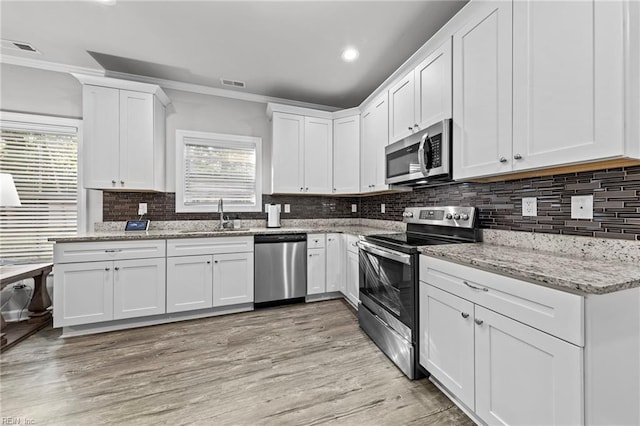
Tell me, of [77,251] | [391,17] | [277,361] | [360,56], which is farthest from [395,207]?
[77,251]

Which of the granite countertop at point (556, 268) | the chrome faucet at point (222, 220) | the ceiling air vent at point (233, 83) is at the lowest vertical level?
the granite countertop at point (556, 268)

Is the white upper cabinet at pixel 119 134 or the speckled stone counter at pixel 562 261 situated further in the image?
the white upper cabinet at pixel 119 134

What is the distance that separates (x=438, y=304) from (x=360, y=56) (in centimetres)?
248

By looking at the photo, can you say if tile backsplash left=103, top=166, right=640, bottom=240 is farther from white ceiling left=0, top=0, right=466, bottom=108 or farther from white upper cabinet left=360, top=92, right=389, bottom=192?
white ceiling left=0, top=0, right=466, bottom=108

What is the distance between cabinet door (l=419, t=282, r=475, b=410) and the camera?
142 centimetres

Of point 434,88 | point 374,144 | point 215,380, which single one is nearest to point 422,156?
point 434,88

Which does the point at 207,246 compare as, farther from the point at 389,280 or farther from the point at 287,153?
the point at 389,280

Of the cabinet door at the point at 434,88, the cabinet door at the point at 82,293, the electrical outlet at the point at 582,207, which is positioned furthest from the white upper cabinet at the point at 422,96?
the cabinet door at the point at 82,293

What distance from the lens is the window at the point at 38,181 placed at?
108 inches

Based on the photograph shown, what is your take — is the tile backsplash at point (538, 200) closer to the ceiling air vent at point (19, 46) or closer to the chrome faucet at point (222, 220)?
the chrome faucet at point (222, 220)

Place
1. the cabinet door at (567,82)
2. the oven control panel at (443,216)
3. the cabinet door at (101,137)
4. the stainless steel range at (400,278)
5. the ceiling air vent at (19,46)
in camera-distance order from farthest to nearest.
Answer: the cabinet door at (101,137) < the ceiling air vent at (19,46) < the oven control panel at (443,216) < the stainless steel range at (400,278) < the cabinet door at (567,82)

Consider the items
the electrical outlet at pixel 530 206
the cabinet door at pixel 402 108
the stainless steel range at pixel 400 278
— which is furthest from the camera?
the cabinet door at pixel 402 108

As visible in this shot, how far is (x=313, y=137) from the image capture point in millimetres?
3619

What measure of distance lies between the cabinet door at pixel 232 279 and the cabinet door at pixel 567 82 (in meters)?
2.68
